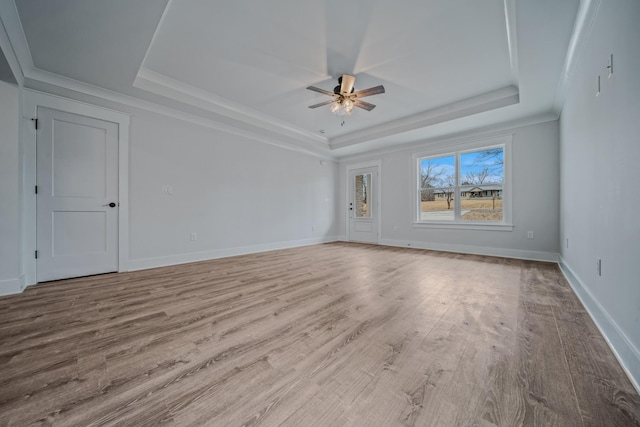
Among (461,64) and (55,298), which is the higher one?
(461,64)

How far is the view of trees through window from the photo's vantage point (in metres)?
4.58

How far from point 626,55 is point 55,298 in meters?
4.82

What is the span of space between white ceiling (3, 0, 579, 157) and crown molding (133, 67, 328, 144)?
0.05ft

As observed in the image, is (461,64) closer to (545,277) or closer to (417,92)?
(417,92)

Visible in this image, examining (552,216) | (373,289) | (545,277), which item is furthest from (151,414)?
(552,216)

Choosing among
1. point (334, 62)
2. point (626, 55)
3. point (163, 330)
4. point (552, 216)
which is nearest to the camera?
point (626, 55)

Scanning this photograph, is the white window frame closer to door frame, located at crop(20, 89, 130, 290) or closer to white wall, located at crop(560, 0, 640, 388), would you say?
white wall, located at crop(560, 0, 640, 388)

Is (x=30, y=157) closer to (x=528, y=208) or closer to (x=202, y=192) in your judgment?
(x=202, y=192)

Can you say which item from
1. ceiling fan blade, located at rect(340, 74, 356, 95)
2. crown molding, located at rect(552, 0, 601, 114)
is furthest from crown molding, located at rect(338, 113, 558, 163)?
ceiling fan blade, located at rect(340, 74, 356, 95)

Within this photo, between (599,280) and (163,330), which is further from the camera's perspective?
(599,280)

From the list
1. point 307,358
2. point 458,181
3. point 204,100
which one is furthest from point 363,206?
point 307,358

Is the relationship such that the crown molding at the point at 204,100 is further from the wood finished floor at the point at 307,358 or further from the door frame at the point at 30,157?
the wood finished floor at the point at 307,358

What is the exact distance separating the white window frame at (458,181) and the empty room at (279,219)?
1.8 inches

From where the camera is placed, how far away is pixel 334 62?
114 inches
